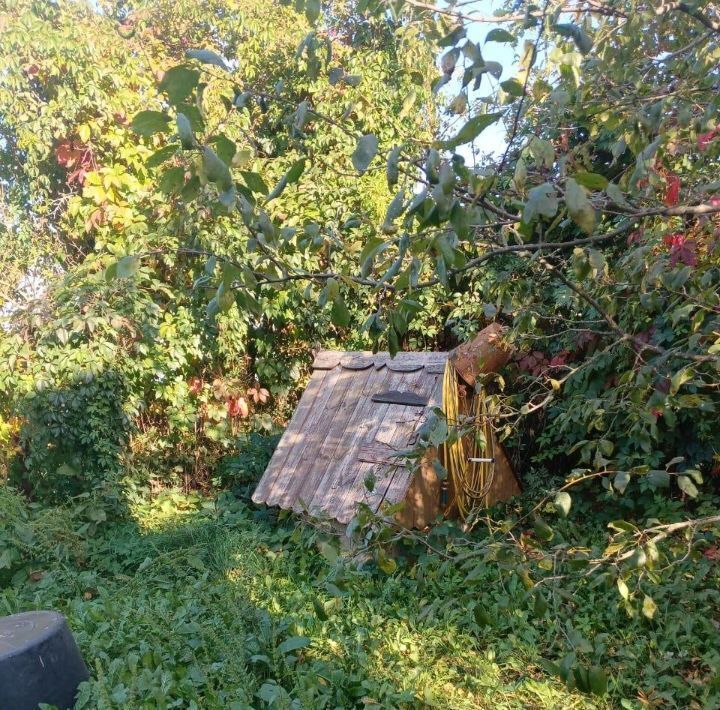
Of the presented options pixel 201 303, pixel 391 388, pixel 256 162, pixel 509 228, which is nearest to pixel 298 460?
pixel 391 388

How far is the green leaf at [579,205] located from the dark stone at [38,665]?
3018mm

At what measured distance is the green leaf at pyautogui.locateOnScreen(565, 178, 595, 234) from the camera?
1173mm

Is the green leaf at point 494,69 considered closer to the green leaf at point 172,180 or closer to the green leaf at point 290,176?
the green leaf at point 290,176

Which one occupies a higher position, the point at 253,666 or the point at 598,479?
the point at 253,666

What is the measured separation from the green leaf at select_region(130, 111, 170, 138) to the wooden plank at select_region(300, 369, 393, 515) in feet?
12.5

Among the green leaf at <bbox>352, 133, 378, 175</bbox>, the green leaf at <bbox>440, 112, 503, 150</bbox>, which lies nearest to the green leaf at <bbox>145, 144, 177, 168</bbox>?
the green leaf at <bbox>352, 133, 378, 175</bbox>

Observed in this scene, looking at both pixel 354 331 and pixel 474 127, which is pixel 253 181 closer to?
pixel 474 127

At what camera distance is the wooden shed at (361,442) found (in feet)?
15.8

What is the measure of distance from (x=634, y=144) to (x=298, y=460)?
3.93 meters

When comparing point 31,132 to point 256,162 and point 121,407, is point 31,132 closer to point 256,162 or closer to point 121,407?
point 256,162

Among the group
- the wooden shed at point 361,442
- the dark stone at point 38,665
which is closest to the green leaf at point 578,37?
the dark stone at point 38,665

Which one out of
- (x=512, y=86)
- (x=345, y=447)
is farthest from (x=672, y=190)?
(x=345, y=447)

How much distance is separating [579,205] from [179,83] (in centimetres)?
74

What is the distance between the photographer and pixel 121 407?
608 cm
